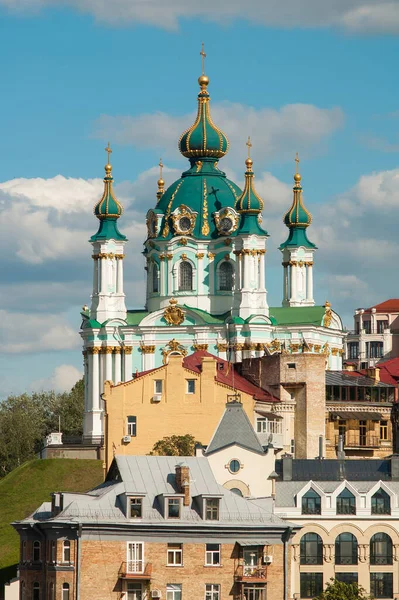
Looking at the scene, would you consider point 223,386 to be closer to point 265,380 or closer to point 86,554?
point 265,380

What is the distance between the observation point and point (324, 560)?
252 feet

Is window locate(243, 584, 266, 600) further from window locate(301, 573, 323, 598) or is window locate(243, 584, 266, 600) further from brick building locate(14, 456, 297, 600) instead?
window locate(301, 573, 323, 598)

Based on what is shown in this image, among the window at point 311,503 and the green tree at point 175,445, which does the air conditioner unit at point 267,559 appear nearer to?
the window at point 311,503

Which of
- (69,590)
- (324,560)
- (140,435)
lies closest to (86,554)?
(69,590)

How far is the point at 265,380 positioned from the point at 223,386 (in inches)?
223

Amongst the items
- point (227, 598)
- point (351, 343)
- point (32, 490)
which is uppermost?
point (351, 343)

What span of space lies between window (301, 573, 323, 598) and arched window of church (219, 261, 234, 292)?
68.7 m

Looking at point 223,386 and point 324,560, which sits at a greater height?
point 223,386

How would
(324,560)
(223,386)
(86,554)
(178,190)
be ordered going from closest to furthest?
(86,554), (324,560), (223,386), (178,190)

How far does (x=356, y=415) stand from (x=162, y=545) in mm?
33229

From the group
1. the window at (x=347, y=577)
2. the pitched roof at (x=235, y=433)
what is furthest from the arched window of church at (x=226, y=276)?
the window at (x=347, y=577)

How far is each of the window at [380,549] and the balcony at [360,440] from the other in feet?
82.0

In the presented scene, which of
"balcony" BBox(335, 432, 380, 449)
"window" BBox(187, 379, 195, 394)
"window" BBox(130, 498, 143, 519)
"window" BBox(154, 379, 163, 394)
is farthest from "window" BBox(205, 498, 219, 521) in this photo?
"balcony" BBox(335, 432, 380, 449)

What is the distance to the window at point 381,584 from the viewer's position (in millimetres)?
76812
